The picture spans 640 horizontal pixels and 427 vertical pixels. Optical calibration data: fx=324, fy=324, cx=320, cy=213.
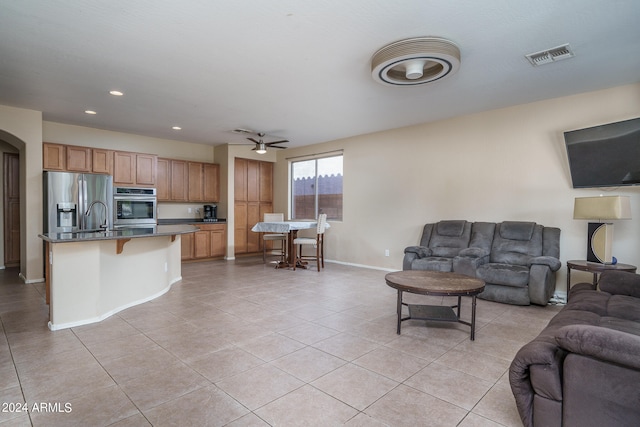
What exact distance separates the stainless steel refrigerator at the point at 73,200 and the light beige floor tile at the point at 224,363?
339 centimetres

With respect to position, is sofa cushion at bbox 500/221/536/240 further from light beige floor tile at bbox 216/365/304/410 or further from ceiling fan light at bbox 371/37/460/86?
light beige floor tile at bbox 216/365/304/410

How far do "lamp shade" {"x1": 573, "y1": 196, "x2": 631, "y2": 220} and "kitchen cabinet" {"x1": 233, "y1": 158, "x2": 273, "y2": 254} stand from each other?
6207 mm

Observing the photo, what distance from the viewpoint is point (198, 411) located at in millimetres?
1827

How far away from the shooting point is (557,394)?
4.91ft

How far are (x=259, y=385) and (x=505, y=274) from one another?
127 inches

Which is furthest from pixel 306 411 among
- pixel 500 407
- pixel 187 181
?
pixel 187 181

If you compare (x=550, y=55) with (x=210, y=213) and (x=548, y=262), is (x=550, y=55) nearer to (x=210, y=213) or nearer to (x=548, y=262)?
(x=548, y=262)

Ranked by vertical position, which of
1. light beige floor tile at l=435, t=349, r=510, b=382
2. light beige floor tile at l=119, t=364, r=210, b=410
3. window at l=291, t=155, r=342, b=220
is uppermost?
window at l=291, t=155, r=342, b=220

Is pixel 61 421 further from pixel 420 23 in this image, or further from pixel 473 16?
pixel 473 16

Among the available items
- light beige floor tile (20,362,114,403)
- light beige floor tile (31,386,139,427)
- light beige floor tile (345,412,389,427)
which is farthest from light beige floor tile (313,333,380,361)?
light beige floor tile (20,362,114,403)

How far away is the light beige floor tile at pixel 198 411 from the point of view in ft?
5.69

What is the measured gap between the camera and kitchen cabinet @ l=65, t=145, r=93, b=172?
5398 mm

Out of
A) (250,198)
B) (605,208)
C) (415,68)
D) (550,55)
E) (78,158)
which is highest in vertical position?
(550,55)

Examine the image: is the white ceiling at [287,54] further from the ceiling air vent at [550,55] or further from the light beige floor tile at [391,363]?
the light beige floor tile at [391,363]
